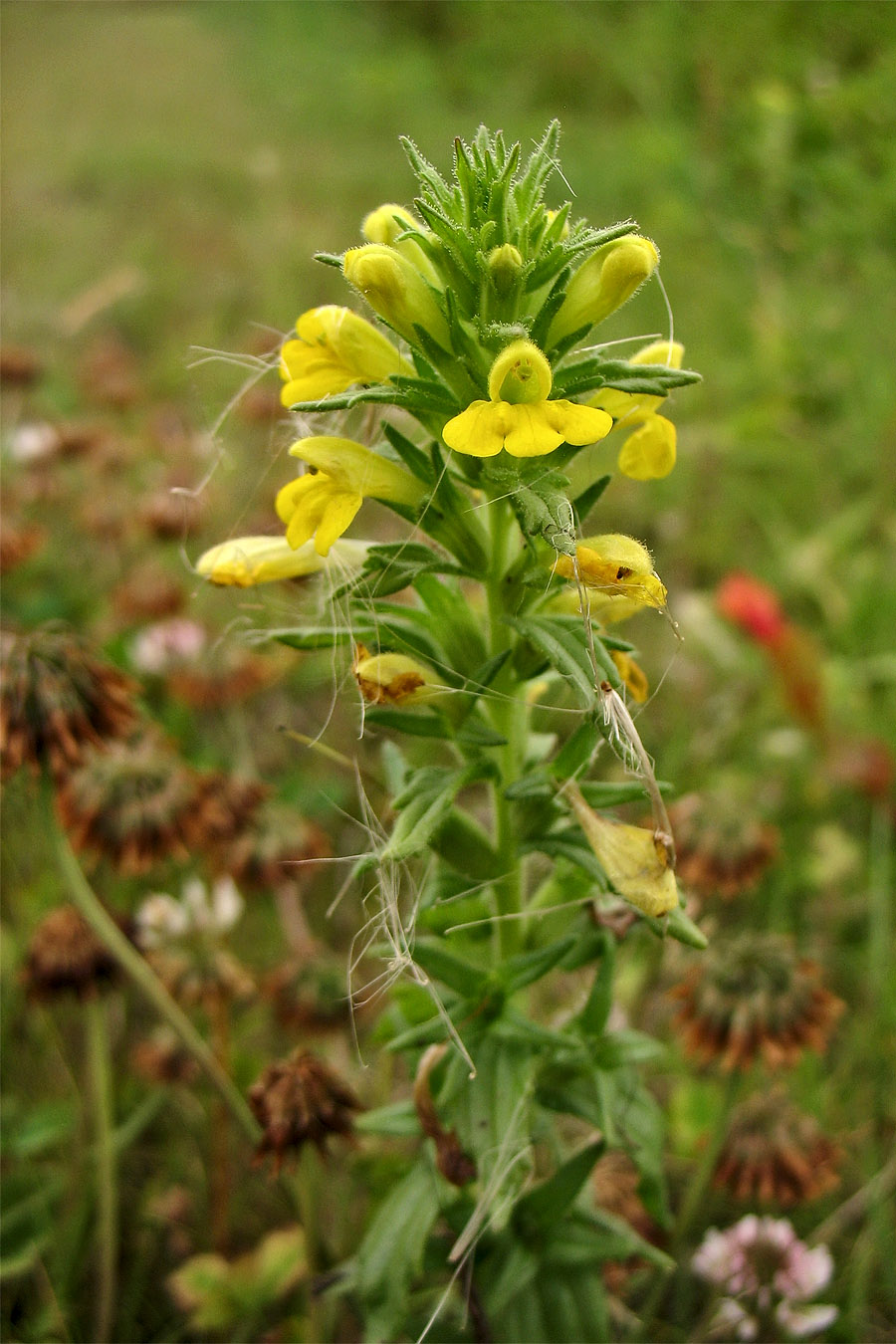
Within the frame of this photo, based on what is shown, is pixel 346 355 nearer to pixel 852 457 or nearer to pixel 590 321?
pixel 590 321

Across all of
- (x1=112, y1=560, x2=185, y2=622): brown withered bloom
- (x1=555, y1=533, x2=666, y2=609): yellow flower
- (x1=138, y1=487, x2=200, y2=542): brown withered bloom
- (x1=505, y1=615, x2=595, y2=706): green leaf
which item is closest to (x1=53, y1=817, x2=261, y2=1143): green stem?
(x1=505, y1=615, x2=595, y2=706): green leaf

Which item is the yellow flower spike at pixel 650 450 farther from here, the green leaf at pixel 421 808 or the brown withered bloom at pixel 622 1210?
the brown withered bloom at pixel 622 1210

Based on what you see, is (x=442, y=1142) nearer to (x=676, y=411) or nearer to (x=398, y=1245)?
(x=398, y=1245)

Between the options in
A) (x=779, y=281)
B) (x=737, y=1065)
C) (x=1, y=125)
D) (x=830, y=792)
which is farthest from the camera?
(x=1, y=125)

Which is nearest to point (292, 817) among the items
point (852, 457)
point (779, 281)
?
point (852, 457)

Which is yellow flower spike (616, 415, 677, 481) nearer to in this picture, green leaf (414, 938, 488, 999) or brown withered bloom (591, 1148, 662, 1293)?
green leaf (414, 938, 488, 999)
